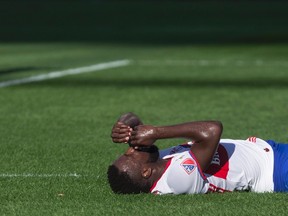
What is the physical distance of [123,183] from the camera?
780cm

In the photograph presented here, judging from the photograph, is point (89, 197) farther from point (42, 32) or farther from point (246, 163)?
point (42, 32)

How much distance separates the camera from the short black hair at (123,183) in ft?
25.5

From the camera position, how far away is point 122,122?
7953 mm

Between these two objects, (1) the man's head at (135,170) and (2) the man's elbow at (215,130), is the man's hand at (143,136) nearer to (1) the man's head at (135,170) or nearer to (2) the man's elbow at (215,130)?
(1) the man's head at (135,170)

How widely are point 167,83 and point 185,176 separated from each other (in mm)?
9671

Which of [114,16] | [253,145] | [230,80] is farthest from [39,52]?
[114,16]

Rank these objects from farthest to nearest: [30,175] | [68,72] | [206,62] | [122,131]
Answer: [206,62] → [68,72] → [30,175] → [122,131]

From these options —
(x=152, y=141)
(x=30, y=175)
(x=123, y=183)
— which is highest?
(x=152, y=141)

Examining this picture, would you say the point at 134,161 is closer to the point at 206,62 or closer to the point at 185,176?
the point at 185,176

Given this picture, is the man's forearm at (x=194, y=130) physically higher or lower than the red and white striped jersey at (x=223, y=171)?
higher

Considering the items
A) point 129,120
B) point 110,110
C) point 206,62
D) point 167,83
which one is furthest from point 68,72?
point 129,120

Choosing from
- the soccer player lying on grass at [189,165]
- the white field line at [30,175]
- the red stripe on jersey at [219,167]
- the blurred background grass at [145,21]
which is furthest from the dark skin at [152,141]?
the blurred background grass at [145,21]

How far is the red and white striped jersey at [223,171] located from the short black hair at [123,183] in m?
0.10

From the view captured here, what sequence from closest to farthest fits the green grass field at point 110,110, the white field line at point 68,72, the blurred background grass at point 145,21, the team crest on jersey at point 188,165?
the green grass field at point 110,110
the team crest on jersey at point 188,165
the white field line at point 68,72
the blurred background grass at point 145,21
